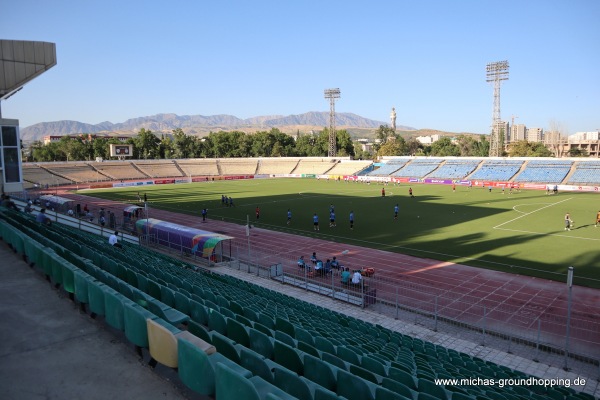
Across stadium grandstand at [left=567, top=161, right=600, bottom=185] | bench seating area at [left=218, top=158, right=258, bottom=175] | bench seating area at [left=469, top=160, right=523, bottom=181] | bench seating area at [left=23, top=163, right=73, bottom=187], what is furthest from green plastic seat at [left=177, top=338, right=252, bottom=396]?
bench seating area at [left=218, top=158, right=258, bottom=175]

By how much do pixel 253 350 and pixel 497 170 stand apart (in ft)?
257

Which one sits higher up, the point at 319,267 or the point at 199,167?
the point at 199,167

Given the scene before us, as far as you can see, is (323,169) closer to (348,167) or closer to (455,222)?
(348,167)

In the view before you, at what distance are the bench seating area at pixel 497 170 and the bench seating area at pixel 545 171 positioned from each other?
1771mm

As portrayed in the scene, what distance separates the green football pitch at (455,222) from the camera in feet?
78.6

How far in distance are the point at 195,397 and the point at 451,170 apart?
267ft

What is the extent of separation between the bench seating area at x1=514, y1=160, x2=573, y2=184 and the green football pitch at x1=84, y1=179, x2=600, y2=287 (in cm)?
714

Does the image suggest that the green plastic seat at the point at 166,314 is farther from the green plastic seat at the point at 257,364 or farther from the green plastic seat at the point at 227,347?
the green plastic seat at the point at 257,364

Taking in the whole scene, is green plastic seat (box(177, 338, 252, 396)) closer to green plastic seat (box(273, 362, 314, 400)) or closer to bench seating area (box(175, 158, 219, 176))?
green plastic seat (box(273, 362, 314, 400))

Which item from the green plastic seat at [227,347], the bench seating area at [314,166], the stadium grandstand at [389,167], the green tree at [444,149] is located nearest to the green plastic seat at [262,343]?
the green plastic seat at [227,347]

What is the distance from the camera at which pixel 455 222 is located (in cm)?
3538

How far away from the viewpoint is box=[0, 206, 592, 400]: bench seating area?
4.69 meters

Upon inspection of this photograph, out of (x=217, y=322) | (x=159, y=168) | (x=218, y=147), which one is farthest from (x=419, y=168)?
(x=217, y=322)

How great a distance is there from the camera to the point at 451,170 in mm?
79750
